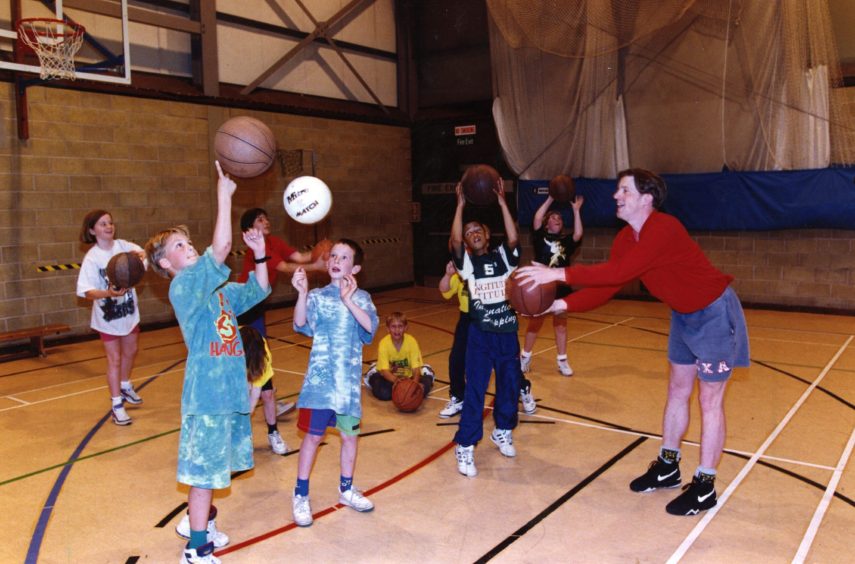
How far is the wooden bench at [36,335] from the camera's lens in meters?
8.82

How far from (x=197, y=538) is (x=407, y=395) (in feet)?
9.30

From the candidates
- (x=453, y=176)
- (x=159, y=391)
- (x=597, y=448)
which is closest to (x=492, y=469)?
(x=597, y=448)

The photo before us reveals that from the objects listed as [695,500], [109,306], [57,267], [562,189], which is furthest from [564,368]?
[57,267]

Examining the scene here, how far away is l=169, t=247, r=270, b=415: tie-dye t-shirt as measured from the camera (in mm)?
3477

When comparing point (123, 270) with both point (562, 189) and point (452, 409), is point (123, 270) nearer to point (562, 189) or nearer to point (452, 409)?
point (452, 409)

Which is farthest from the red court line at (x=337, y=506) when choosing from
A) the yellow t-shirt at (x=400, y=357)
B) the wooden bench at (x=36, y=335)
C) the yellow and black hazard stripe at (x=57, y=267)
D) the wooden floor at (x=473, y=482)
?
the yellow and black hazard stripe at (x=57, y=267)

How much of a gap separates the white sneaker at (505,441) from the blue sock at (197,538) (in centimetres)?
234

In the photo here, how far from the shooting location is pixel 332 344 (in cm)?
419

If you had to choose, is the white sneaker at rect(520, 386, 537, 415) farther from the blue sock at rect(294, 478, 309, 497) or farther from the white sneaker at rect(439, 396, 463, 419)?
the blue sock at rect(294, 478, 309, 497)

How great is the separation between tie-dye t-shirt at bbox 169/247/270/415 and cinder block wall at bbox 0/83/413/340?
23.4 ft

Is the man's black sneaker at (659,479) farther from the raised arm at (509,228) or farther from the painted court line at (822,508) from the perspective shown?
the raised arm at (509,228)

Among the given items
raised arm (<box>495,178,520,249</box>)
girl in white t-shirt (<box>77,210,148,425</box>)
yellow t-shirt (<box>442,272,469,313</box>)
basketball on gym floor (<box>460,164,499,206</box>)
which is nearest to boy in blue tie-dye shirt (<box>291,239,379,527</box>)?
raised arm (<box>495,178,520,249</box>)

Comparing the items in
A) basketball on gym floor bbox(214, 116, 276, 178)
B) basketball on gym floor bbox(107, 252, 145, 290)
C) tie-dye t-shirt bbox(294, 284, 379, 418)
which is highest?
basketball on gym floor bbox(214, 116, 276, 178)

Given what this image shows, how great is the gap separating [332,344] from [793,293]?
10037mm
